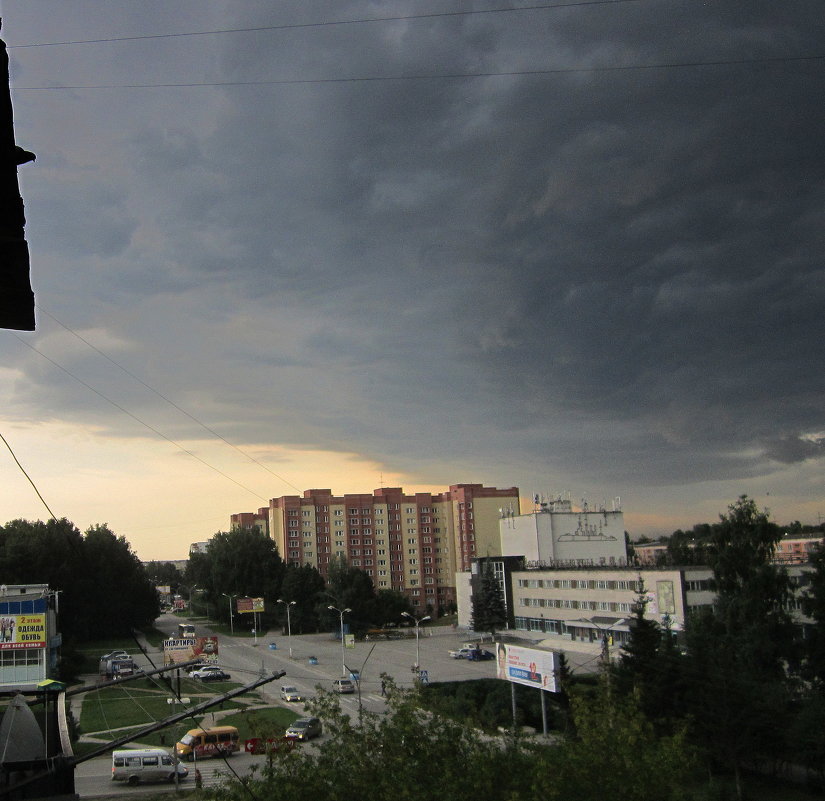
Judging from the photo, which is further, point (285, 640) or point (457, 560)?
point (457, 560)

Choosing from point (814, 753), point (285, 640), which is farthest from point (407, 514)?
point (814, 753)

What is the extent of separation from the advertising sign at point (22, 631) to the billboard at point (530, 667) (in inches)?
916

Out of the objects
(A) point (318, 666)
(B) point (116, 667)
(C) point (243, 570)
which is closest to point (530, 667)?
(A) point (318, 666)

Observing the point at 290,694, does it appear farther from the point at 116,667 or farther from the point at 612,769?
the point at 612,769

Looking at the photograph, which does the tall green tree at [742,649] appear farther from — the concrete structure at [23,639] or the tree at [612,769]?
the concrete structure at [23,639]

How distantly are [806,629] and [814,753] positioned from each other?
17.1 meters

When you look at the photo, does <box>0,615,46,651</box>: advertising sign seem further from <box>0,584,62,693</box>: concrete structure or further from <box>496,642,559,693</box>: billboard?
<box>496,642,559,693</box>: billboard

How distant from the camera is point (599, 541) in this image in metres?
66.2

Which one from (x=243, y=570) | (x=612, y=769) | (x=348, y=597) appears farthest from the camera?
(x=243, y=570)

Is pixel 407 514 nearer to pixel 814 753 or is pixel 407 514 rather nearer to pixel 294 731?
pixel 294 731

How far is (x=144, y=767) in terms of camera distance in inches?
969

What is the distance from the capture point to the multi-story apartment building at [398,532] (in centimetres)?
9119

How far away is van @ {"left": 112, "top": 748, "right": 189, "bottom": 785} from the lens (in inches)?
960

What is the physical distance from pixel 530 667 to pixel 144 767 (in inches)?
579
